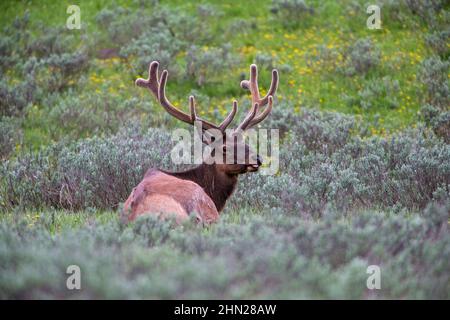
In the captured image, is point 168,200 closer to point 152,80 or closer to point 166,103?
point 166,103

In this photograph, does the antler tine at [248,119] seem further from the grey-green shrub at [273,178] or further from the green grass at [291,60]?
the green grass at [291,60]

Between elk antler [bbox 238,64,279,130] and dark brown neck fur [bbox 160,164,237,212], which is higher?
elk antler [bbox 238,64,279,130]

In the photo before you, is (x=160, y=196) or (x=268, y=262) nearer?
(x=268, y=262)

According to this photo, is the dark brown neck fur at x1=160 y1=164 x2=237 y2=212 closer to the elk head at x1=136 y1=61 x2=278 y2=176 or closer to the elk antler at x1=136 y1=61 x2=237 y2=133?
the elk head at x1=136 y1=61 x2=278 y2=176

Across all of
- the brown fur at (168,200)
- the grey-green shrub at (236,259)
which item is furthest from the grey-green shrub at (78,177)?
the grey-green shrub at (236,259)

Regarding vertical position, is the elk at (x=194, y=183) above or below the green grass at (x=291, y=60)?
below

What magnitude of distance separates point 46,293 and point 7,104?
818cm

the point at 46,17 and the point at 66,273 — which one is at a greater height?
the point at 46,17

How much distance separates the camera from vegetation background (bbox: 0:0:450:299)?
4613 millimetres

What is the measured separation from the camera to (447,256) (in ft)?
→ 16.3

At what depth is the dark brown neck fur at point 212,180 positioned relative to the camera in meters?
7.42

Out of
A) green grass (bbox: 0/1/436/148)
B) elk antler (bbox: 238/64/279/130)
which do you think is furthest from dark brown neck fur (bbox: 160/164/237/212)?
green grass (bbox: 0/1/436/148)

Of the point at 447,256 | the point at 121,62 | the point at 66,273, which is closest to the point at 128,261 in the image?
the point at 66,273

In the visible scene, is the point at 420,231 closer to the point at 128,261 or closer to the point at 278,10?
the point at 128,261
